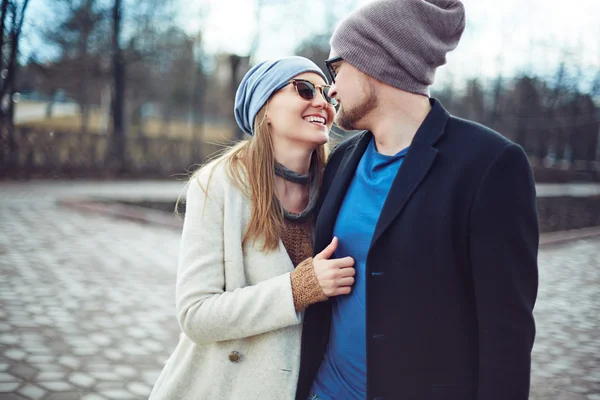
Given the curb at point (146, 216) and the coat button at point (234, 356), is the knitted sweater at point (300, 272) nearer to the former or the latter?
the coat button at point (234, 356)

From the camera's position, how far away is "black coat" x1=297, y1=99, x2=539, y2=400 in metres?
1.66

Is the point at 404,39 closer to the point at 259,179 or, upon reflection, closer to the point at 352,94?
the point at 352,94

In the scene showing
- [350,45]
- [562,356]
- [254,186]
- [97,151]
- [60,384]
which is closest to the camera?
[350,45]

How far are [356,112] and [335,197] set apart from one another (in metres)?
0.33

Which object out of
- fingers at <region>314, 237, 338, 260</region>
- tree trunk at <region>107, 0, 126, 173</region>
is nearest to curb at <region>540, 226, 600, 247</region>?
fingers at <region>314, 237, 338, 260</region>

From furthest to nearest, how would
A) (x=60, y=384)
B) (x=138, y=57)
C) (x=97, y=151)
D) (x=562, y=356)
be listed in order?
(x=138, y=57)
(x=97, y=151)
(x=562, y=356)
(x=60, y=384)

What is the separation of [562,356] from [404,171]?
498 centimetres

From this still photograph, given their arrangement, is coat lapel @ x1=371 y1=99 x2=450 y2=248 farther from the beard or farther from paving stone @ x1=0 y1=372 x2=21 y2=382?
paving stone @ x1=0 y1=372 x2=21 y2=382

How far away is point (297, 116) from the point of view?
7.65 feet

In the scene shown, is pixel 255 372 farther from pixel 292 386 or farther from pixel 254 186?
pixel 254 186

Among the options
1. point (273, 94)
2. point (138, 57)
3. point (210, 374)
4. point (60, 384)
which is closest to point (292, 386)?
point (210, 374)

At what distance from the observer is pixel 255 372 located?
2.11m

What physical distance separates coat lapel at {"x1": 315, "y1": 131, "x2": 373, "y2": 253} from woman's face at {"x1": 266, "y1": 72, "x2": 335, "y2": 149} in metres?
0.20

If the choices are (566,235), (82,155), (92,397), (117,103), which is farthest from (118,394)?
(117,103)
